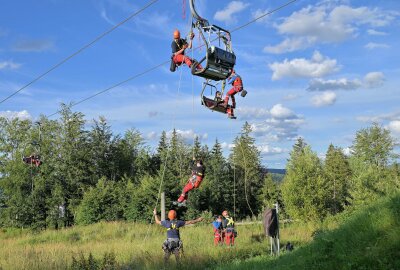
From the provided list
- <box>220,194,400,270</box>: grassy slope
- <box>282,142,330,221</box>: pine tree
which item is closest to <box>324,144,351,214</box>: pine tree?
<box>282,142,330,221</box>: pine tree

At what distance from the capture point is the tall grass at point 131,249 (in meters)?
11.7

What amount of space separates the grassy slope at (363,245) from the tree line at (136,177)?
21.9 metres

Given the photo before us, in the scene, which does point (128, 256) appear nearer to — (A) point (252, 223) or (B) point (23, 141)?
(A) point (252, 223)

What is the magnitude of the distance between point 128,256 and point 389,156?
5308 cm

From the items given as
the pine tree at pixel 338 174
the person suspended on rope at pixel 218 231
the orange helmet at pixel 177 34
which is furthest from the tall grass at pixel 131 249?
the pine tree at pixel 338 174

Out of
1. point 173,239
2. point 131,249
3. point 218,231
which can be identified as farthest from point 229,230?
point 173,239

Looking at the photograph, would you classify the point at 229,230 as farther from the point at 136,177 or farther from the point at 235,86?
the point at 136,177

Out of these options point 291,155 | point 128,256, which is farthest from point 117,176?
point 128,256

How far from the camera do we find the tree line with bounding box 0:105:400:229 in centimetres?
3828

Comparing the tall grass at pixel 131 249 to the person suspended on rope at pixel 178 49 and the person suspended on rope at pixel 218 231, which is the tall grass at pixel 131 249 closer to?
the person suspended on rope at pixel 218 231

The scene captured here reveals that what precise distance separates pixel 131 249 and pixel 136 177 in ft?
128

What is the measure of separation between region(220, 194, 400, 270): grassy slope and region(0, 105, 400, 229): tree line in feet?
71.9

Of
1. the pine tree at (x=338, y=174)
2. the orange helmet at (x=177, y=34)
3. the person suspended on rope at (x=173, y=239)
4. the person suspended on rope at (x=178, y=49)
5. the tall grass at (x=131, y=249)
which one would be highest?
the orange helmet at (x=177, y=34)

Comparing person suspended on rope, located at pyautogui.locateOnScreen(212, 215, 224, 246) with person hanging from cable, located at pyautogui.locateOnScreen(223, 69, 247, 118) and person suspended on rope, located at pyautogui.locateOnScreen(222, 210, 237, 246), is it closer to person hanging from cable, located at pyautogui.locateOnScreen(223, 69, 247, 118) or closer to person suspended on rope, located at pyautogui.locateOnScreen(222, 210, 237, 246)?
person suspended on rope, located at pyautogui.locateOnScreen(222, 210, 237, 246)
